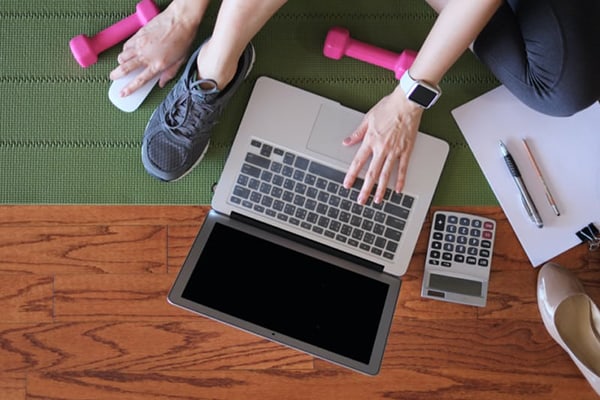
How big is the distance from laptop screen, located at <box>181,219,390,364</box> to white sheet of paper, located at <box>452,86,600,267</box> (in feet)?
0.91

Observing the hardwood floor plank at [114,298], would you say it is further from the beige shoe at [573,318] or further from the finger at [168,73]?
the beige shoe at [573,318]

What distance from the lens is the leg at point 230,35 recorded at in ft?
2.79

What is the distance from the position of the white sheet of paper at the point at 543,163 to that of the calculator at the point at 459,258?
58 mm

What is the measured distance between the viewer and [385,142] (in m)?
0.95

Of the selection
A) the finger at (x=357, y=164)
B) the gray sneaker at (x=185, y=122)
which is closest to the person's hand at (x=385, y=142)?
the finger at (x=357, y=164)

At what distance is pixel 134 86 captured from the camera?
3.26 feet

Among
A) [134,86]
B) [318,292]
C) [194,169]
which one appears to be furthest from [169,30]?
[318,292]

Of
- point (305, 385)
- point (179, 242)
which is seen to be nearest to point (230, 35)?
point (179, 242)

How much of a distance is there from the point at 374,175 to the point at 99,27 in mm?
522

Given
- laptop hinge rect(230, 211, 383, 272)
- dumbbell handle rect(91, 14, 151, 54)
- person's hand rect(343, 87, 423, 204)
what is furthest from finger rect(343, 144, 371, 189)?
dumbbell handle rect(91, 14, 151, 54)

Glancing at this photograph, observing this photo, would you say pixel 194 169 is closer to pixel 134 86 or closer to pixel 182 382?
pixel 134 86

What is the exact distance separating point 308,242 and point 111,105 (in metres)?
0.40

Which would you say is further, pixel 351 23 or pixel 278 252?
pixel 351 23

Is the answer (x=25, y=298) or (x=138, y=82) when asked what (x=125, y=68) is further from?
(x=25, y=298)
